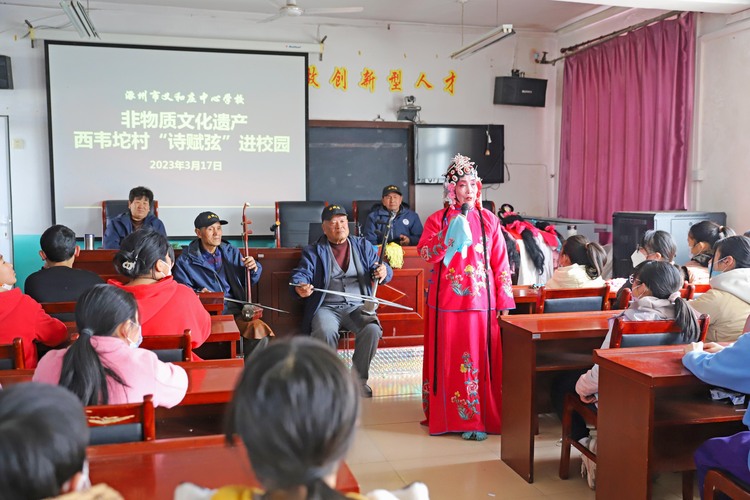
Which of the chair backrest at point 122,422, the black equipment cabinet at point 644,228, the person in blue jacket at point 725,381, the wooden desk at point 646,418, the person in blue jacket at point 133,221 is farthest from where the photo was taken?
the person in blue jacket at point 133,221

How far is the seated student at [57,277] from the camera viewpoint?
321 centimetres

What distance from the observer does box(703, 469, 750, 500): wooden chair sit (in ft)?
5.93

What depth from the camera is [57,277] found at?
127 inches

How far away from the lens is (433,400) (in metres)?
3.39

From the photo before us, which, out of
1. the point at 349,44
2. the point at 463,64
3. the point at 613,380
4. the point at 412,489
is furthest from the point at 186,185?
the point at 412,489

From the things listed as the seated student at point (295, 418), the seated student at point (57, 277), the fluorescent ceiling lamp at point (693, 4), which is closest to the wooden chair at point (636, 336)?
the seated student at point (295, 418)

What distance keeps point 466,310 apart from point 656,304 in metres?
0.98

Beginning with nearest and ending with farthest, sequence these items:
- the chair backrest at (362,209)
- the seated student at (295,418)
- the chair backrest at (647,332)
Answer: the seated student at (295,418) → the chair backrest at (647,332) → the chair backrest at (362,209)

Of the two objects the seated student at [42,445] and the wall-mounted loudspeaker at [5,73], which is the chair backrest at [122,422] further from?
the wall-mounted loudspeaker at [5,73]

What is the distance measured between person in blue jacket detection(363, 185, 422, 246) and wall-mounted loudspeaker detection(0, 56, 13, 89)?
11.6 ft

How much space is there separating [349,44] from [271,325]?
11.9ft

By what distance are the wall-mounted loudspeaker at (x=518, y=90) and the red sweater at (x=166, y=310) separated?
554cm

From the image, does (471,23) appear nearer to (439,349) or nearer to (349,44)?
(349,44)

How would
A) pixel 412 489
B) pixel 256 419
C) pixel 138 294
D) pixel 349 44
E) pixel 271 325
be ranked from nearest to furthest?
pixel 256 419, pixel 412 489, pixel 138 294, pixel 271 325, pixel 349 44
